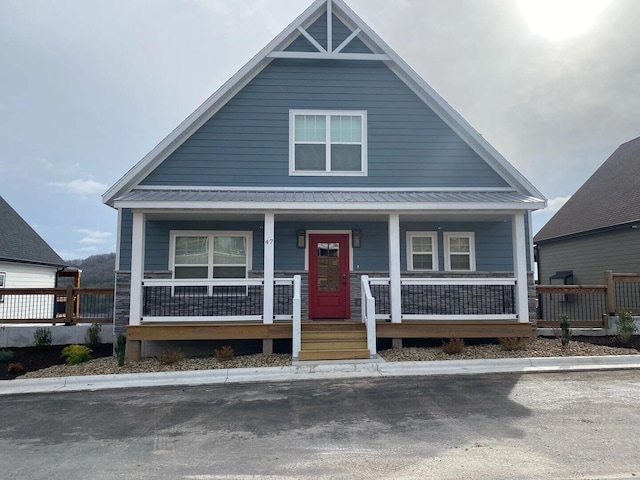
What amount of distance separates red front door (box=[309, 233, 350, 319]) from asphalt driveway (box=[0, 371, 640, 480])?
3478 mm

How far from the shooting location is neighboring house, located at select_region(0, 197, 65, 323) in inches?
729

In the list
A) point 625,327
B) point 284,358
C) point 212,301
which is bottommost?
point 284,358

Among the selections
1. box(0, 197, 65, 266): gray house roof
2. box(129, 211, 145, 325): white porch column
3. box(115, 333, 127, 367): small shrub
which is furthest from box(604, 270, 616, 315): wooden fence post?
box(0, 197, 65, 266): gray house roof

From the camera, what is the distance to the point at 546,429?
5090 millimetres

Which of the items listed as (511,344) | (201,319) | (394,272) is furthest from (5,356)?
(511,344)

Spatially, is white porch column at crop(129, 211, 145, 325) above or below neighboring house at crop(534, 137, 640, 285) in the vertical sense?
below

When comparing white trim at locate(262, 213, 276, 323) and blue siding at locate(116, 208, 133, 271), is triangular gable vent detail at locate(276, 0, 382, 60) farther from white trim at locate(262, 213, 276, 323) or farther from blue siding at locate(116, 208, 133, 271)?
blue siding at locate(116, 208, 133, 271)

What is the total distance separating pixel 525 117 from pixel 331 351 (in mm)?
11084

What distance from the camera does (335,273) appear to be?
436 inches

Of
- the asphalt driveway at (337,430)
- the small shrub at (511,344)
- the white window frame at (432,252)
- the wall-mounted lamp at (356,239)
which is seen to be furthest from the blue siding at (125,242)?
the small shrub at (511,344)

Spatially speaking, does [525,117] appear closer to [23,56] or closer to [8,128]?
[23,56]

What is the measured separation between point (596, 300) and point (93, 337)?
13.9 meters

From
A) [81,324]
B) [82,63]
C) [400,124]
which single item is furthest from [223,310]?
[82,63]

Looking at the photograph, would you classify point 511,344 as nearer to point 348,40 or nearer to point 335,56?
point 335,56
